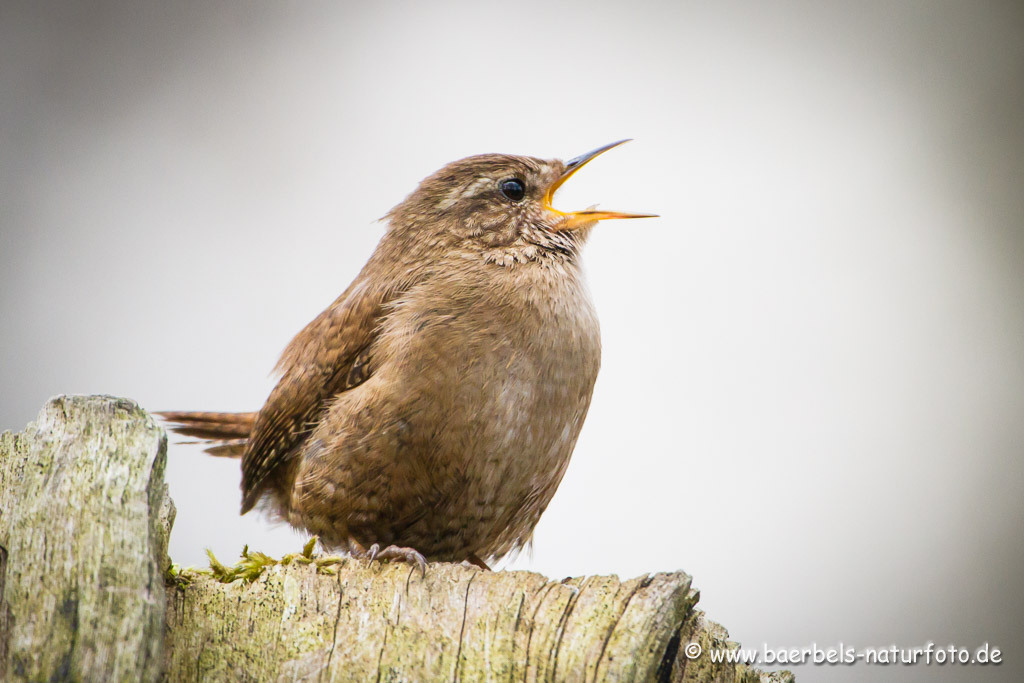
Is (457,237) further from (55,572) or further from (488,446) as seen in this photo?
(55,572)

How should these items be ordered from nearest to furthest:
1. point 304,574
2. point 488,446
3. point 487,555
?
1. point 304,574
2. point 488,446
3. point 487,555

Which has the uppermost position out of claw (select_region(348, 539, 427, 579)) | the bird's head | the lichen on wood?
the bird's head

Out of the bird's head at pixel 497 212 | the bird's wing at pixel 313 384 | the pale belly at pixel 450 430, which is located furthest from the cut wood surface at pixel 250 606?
the bird's head at pixel 497 212

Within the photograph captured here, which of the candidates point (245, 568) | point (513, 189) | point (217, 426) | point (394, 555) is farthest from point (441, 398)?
point (217, 426)

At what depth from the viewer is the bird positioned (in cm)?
263

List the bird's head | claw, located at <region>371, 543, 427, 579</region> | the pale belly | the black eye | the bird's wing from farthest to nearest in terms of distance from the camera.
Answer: the black eye, the bird's head, the bird's wing, the pale belly, claw, located at <region>371, 543, 427, 579</region>

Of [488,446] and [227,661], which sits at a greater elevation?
[488,446]

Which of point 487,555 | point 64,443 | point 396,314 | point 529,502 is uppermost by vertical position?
point 396,314

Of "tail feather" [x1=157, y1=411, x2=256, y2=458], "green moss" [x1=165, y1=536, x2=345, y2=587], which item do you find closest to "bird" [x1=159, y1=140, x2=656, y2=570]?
"green moss" [x1=165, y1=536, x2=345, y2=587]

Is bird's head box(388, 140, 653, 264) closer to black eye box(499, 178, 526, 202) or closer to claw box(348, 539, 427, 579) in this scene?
black eye box(499, 178, 526, 202)

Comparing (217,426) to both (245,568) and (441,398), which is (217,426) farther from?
(245,568)

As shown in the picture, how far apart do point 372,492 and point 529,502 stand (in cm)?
52

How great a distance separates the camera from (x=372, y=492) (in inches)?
104

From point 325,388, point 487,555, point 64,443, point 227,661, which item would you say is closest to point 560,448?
point 487,555
